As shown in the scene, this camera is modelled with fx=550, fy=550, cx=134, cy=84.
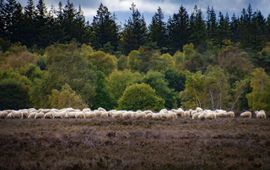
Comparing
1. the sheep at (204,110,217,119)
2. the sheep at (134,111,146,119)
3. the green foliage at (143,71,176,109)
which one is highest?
the green foliage at (143,71,176,109)

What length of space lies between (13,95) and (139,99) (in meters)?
17.4

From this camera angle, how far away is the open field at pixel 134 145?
2230cm

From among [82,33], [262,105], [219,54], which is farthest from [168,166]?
[82,33]

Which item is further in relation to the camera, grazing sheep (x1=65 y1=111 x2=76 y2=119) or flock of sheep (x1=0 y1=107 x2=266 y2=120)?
grazing sheep (x1=65 y1=111 x2=76 y2=119)

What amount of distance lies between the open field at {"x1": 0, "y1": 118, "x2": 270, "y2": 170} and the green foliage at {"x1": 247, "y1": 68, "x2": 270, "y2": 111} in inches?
1419

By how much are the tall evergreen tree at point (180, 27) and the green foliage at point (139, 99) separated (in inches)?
2054

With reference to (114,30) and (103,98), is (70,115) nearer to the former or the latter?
(103,98)

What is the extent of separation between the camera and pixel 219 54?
101000 mm

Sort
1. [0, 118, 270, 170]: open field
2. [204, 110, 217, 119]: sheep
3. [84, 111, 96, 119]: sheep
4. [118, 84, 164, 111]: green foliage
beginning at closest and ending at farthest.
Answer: [0, 118, 270, 170]: open field → [204, 110, 217, 119]: sheep → [84, 111, 96, 119]: sheep → [118, 84, 164, 111]: green foliage

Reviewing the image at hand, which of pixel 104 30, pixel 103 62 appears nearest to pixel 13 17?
pixel 104 30

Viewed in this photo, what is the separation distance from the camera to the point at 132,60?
350 ft

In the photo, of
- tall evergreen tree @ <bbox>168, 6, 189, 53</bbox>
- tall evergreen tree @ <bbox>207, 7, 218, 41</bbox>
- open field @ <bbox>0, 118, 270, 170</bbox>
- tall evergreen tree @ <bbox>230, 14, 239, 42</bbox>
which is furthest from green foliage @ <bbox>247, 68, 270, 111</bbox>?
tall evergreen tree @ <bbox>168, 6, 189, 53</bbox>

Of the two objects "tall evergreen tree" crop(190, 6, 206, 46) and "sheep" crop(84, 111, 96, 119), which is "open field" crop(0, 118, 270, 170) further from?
"tall evergreen tree" crop(190, 6, 206, 46)

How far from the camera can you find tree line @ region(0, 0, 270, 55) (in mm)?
118625
